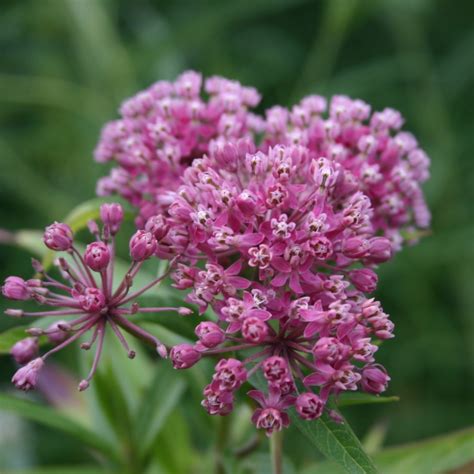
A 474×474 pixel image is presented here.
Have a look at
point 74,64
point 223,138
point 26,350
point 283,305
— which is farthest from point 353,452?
point 74,64

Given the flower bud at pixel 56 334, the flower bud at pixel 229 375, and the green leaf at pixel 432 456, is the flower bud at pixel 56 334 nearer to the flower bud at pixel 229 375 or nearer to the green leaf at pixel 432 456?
the flower bud at pixel 229 375

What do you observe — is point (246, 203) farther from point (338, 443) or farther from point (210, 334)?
point (338, 443)

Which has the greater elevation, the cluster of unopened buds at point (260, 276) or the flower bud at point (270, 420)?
the cluster of unopened buds at point (260, 276)

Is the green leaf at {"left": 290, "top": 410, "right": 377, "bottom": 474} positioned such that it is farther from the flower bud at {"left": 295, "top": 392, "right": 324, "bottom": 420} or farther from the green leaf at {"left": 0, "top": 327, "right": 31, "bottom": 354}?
the green leaf at {"left": 0, "top": 327, "right": 31, "bottom": 354}

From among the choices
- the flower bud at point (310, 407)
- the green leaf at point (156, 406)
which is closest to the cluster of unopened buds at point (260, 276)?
the flower bud at point (310, 407)

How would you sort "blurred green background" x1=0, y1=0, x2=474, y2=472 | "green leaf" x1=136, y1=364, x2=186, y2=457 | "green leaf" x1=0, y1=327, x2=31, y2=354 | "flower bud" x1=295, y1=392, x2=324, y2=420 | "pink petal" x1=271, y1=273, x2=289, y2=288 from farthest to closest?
"blurred green background" x1=0, y1=0, x2=474, y2=472
"green leaf" x1=136, y1=364, x2=186, y2=457
"green leaf" x1=0, y1=327, x2=31, y2=354
"pink petal" x1=271, y1=273, x2=289, y2=288
"flower bud" x1=295, y1=392, x2=324, y2=420

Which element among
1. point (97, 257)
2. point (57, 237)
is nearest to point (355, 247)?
point (97, 257)

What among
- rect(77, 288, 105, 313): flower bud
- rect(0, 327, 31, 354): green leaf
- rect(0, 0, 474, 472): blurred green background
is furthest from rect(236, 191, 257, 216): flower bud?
rect(0, 0, 474, 472): blurred green background
